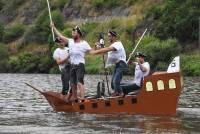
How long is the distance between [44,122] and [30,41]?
107039mm

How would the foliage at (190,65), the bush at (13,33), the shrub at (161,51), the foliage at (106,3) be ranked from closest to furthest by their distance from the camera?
the foliage at (190,65) → the shrub at (161,51) → the foliage at (106,3) → the bush at (13,33)

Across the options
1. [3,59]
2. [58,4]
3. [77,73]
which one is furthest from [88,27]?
[77,73]

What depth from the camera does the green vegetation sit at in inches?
3300

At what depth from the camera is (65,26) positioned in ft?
398

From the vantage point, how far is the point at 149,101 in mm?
22047

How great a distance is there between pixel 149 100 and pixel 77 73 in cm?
299

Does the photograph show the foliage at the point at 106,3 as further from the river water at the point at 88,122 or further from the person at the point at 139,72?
the person at the point at 139,72

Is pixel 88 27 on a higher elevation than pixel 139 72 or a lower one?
higher

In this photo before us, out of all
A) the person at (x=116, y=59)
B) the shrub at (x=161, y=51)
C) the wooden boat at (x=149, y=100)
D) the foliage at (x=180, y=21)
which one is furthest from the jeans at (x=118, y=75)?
the foliage at (x=180, y=21)

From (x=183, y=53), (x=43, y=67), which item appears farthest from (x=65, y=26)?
(x=183, y=53)


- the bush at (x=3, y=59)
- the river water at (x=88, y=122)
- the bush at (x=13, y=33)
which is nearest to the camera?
the river water at (x=88, y=122)

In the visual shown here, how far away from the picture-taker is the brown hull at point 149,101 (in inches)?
853

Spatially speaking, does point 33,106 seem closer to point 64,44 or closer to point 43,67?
point 64,44

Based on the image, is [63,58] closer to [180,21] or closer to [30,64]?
[180,21]
